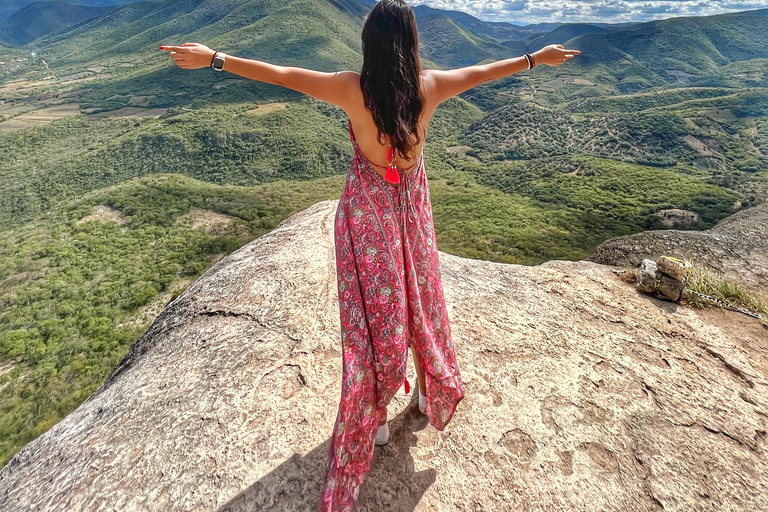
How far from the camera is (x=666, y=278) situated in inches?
204

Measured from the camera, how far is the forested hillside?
103 feet

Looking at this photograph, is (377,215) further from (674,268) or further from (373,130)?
(674,268)

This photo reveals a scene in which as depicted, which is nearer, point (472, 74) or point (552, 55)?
point (472, 74)

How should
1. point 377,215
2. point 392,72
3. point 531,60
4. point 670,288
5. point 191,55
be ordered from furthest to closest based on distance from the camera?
1. point 670,288
2. point 531,60
3. point 377,215
4. point 191,55
5. point 392,72

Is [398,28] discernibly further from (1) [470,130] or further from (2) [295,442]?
(1) [470,130]

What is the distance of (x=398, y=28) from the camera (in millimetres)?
2062

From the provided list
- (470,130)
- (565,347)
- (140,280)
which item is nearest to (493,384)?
(565,347)

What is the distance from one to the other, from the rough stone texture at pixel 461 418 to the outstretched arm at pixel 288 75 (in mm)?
2664

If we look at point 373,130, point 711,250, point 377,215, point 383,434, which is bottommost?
point 711,250

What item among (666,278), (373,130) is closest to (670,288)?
(666,278)

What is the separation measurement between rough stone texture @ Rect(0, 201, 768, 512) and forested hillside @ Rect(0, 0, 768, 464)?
75.1 ft

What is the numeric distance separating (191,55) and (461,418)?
3474 millimetres

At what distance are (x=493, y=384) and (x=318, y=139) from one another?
82411 millimetres

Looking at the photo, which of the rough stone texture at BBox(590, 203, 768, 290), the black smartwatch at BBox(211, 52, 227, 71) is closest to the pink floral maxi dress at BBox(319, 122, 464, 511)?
the black smartwatch at BBox(211, 52, 227, 71)
